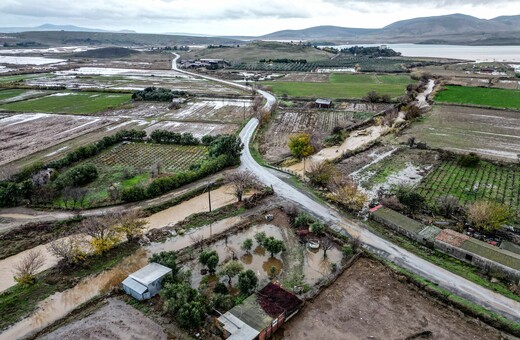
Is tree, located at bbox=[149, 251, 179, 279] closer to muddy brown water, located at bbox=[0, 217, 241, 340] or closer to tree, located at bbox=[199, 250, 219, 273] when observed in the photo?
tree, located at bbox=[199, 250, 219, 273]

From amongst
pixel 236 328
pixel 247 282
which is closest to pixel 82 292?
pixel 247 282

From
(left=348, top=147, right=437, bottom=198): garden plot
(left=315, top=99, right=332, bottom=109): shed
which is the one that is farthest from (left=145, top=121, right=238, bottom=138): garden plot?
(left=348, top=147, right=437, bottom=198): garden plot

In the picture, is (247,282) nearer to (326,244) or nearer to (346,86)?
(326,244)

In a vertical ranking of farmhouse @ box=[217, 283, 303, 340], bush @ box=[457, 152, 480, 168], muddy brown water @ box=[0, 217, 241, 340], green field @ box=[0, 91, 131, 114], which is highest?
green field @ box=[0, 91, 131, 114]

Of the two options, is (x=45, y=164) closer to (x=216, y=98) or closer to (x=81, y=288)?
(x=81, y=288)

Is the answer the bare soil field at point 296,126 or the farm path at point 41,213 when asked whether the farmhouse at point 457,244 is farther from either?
the farm path at point 41,213

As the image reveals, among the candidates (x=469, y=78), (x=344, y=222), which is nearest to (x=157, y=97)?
(x=344, y=222)
